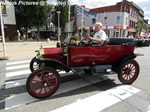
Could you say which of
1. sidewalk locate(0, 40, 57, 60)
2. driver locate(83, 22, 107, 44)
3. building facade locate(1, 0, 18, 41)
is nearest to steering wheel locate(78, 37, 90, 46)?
driver locate(83, 22, 107, 44)

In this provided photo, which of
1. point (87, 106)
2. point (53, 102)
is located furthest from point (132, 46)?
point (53, 102)

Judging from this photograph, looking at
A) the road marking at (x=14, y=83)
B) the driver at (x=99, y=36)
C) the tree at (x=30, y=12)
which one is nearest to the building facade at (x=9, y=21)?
the tree at (x=30, y=12)

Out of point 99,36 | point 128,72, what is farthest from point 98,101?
point 99,36

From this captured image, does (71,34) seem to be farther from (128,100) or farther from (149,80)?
(149,80)

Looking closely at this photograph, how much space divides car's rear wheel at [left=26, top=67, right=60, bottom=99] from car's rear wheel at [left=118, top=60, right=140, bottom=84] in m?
1.77

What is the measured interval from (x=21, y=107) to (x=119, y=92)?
7.37ft

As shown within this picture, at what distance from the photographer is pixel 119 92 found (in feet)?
10.5

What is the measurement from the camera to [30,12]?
21078mm

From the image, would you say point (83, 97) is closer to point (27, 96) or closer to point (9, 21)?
point (27, 96)

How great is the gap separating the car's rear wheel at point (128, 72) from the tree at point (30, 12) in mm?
20467

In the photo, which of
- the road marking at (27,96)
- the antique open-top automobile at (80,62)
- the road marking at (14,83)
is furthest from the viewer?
the road marking at (14,83)

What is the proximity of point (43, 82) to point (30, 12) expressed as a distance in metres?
20.8

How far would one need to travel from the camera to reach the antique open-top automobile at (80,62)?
2847 millimetres

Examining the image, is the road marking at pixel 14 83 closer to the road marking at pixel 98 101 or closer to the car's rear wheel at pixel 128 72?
the road marking at pixel 98 101
